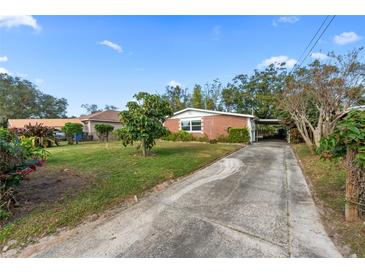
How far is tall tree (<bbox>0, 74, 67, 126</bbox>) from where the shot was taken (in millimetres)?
36156

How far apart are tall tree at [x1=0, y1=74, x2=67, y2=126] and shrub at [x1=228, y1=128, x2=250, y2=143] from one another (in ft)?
124

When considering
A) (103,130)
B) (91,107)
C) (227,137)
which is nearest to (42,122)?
(103,130)

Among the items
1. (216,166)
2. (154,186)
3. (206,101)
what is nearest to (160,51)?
(216,166)

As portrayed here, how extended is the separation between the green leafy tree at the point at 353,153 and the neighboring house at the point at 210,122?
47.0 ft

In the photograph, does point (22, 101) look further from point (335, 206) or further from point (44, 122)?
point (335, 206)

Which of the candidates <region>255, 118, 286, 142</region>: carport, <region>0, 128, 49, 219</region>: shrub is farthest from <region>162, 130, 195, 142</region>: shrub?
<region>0, 128, 49, 219</region>: shrub

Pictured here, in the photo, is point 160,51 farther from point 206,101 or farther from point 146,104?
point 206,101

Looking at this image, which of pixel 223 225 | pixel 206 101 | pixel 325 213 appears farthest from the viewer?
pixel 206 101

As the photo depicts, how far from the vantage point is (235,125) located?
1750 centimetres

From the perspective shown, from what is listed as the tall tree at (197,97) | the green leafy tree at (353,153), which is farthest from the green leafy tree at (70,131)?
the tall tree at (197,97)

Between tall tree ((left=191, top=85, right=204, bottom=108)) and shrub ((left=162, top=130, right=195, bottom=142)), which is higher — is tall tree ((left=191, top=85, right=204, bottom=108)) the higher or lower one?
the higher one

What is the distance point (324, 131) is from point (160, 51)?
9319 mm

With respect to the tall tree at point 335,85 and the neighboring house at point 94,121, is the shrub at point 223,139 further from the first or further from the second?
the neighboring house at point 94,121

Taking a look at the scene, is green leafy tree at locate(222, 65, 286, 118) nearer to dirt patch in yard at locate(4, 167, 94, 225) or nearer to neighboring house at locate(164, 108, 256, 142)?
neighboring house at locate(164, 108, 256, 142)
